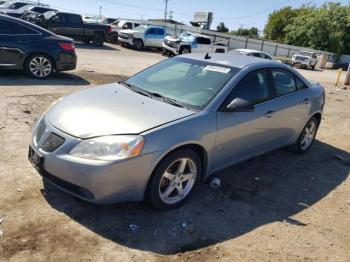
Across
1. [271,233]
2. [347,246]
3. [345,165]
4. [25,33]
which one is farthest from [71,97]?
[25,33]

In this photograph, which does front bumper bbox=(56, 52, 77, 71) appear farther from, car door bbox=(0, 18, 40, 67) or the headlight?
the headlight

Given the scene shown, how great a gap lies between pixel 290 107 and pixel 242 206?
6.19ft

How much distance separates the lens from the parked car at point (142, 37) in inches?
1115

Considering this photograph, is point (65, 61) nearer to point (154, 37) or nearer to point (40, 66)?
point (40, 66)

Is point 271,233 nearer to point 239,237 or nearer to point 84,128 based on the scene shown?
point 239,237

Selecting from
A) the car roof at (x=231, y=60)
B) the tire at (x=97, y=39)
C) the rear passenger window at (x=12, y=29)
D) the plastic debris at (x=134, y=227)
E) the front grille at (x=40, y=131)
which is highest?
the car roof at (x=231, y=60)

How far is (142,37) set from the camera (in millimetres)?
28672

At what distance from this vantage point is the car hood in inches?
149

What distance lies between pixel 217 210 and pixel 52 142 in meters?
1.92

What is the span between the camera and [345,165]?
652 cm

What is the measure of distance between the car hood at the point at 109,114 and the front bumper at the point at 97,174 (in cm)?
19

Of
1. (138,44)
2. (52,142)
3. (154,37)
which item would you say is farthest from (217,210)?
(154,37)

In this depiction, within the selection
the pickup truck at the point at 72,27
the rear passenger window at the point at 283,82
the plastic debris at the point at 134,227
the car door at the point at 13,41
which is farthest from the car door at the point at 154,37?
the plastic debris at the point at 134,227

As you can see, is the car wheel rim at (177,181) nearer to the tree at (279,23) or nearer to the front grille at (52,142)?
the front grille at (52,142)
